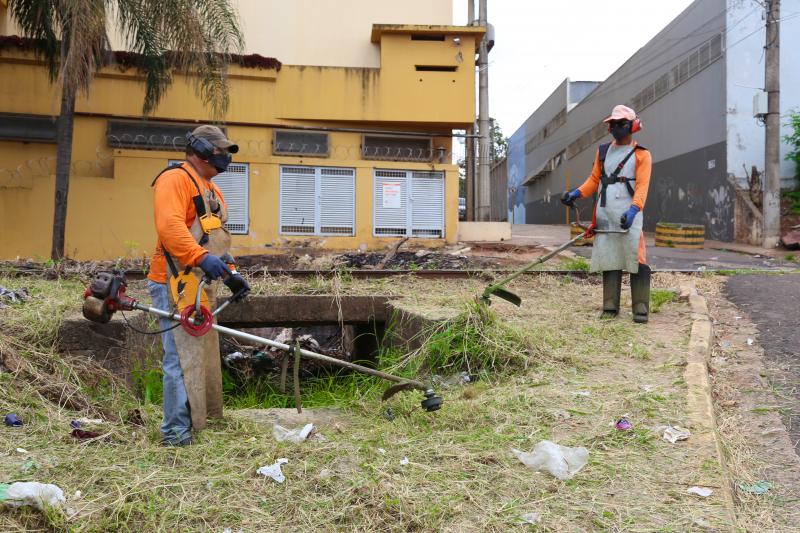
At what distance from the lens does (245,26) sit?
18.5 m

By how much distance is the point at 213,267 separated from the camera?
391 centimetres

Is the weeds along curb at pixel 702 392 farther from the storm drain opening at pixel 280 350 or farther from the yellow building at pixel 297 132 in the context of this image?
the yellow building at pixel 297 132

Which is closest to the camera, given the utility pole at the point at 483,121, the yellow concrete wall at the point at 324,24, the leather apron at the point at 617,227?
the leather apron at the point at 617,227

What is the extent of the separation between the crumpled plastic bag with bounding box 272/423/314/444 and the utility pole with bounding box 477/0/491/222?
16.2 meters

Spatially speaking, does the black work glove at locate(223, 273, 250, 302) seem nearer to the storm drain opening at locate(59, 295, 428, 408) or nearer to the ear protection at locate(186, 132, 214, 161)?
the storm drain opening at locate(59, 295, 428, 408)

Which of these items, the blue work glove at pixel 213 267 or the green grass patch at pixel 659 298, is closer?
the blue work glove at pixel 213 267

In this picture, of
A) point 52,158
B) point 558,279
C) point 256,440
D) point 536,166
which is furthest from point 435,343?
point 536,166

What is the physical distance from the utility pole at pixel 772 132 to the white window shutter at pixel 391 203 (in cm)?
885

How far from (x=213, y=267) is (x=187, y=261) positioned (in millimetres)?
167

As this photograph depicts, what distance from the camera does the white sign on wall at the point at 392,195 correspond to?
736 inches

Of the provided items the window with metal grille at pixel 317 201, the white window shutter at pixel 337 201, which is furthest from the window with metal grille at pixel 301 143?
the white window shutter at pixel 337 201

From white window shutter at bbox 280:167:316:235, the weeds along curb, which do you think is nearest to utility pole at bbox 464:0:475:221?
white window shutter at bbox 280:167:316:235

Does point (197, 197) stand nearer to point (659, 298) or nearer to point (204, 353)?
point (204, 353)

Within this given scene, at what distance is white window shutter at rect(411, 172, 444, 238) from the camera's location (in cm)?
1888
